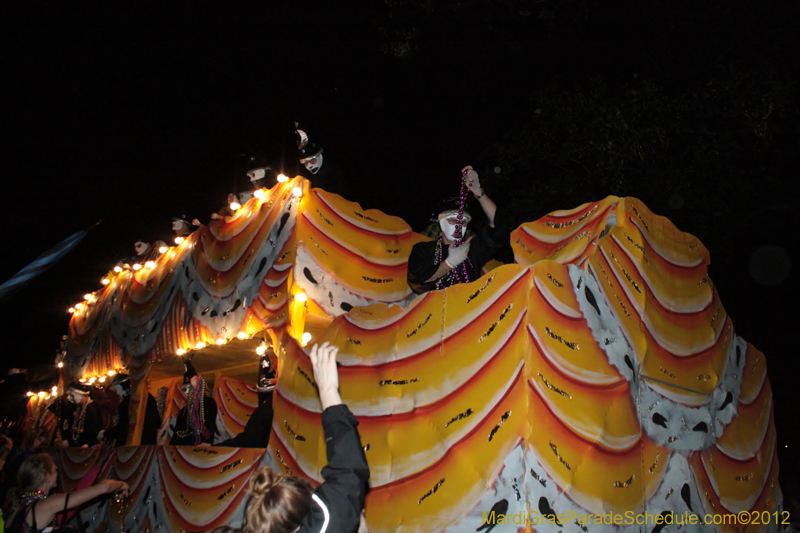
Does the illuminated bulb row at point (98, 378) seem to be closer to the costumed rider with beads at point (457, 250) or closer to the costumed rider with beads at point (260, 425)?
the costumed rider with beads at point (260, 425)

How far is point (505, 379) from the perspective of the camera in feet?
10.2

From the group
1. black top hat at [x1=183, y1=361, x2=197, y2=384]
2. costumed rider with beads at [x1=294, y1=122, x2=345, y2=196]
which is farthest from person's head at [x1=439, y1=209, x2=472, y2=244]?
black top hat at [x1=183, y1=361, x2=197, y2=384]

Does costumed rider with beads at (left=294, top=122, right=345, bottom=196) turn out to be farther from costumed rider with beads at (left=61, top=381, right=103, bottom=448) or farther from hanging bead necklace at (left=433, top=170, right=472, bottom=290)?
costumed rider with beads at (left=61, top=381, right=103, bottom=448)

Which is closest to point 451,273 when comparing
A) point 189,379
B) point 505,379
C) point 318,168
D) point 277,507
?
point 505,379

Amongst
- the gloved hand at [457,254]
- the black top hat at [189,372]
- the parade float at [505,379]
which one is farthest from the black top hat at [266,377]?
the gloved hand at [457,254]

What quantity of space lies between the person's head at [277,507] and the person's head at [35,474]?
2.83 meters

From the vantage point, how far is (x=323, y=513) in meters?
2.09

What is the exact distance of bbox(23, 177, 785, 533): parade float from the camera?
3.08 meters

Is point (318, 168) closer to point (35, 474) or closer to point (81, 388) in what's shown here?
point (35, 474)

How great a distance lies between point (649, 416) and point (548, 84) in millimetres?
7445

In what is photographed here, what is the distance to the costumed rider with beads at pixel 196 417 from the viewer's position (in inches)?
270

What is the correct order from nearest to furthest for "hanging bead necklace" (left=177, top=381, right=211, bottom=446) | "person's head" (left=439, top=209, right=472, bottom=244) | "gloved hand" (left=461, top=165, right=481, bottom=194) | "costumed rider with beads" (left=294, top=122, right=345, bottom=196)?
"gloved hand" (left=461, top=165, right=481, bottom=194)
"person's head" (left=439, top=209, right=472, bottom=244)
"costumed rider with beads" (left=294, top=122, right=345, bottom=196)
"hanging bead necklace" (left=177, top=381, right=211, bottom=446)

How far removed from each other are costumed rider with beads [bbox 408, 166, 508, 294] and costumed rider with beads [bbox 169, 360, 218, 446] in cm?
342

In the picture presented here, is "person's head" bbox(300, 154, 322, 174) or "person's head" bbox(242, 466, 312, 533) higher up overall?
"person's head" bbox(242, 466, 312, 533)
